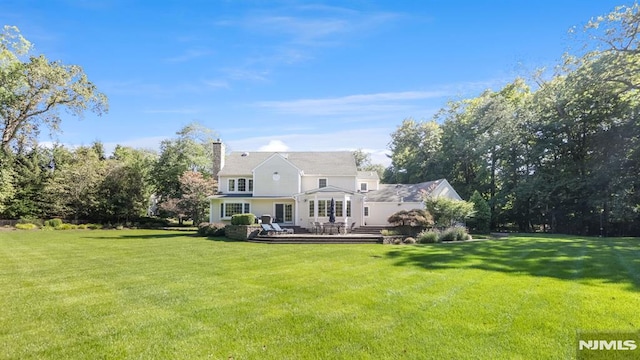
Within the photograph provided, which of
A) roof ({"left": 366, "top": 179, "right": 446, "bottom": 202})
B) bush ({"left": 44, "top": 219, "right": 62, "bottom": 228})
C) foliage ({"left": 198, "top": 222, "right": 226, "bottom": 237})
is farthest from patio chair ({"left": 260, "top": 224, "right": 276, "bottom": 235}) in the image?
bush ({"left": 44, "top": 219, "right": 62, "bottom": 228})

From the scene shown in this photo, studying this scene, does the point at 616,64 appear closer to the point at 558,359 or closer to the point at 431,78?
the point at 431,78

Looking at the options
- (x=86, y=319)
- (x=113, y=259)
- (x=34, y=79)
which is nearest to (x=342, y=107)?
(x=113, y=259)

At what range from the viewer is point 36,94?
92.3 feet

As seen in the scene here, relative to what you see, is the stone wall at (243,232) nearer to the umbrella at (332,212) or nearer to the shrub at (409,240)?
the umbrella at (332,212)

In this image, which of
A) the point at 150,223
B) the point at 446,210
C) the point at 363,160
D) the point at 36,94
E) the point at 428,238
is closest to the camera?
the point at 428,238

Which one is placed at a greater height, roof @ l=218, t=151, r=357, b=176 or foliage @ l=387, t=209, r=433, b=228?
roof @ l=218, t=151, r=357, b=176

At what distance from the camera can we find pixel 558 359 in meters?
4.15

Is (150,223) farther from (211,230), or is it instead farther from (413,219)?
(413,219)

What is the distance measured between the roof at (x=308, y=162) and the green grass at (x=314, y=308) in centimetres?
1851

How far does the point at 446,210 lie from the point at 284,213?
39.3 ft

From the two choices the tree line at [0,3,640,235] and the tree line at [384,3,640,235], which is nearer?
the tree line at [384,3,640,235]

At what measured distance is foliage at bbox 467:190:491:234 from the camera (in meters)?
29.1

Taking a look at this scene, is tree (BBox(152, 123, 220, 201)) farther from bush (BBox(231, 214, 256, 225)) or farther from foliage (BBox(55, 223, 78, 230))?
bush (BBox(231, 214, 256, 225))

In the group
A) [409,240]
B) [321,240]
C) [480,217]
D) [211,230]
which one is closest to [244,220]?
[211,230]
